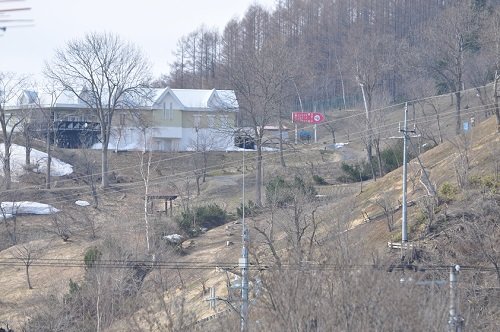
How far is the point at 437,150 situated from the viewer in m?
38.9

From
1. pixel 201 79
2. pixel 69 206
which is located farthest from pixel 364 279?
pixel 201 79

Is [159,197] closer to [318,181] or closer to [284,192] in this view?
[318,181]

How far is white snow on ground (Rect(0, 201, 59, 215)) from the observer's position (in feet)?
144

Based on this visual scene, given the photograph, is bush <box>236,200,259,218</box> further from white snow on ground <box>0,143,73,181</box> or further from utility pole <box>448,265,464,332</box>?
utility pole <box>448,265,464,332</box>

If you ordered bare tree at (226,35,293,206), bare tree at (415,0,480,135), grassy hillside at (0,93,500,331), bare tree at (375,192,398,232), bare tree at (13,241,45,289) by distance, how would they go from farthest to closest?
bare tree at (415,0,480,135) → bare tree at (226,35,293,206) → bare tree at (13,241,45,289) → bare tree at (375,192,398,232) → grassy hillside at (0,93,500,331)

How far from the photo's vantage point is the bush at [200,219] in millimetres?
38188

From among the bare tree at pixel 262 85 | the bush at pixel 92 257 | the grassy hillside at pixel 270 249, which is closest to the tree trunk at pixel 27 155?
the grassy hillside at pixel 270 249

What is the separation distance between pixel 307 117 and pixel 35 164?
18.1 metres

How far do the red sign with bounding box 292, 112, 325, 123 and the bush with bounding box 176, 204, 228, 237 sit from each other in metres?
17.8

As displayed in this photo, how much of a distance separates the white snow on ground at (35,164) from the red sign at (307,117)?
48.1 ft

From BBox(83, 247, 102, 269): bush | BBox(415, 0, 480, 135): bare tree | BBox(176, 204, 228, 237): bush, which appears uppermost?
BBox(415, 0, 480, 135): bare tree

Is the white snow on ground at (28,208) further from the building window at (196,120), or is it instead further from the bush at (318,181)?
the building window at (196,120)

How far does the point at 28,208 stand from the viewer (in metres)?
44.6

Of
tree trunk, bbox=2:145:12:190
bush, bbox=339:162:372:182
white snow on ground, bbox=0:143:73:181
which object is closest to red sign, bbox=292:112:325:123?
bush, bbox=339:162:372:182
